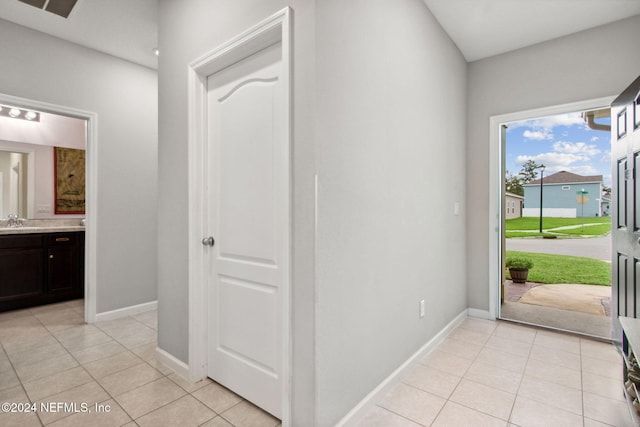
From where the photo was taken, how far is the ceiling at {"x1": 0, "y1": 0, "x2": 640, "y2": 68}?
8.00 feet

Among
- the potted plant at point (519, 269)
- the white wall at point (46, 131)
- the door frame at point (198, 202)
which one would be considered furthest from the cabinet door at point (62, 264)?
the potted plant at point (519, 269)

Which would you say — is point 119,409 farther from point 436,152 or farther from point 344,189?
point 436,152

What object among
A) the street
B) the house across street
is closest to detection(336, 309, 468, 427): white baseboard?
the house across street

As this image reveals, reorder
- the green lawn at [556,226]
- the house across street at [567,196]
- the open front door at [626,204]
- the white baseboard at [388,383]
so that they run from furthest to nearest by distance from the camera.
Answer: the green lawn at [556,226] < the house across street at [567,196] < the open front door at [626,204] < the white baseboard at [388,383]

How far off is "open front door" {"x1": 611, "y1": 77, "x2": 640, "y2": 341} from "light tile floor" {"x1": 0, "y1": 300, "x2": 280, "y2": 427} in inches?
88.5

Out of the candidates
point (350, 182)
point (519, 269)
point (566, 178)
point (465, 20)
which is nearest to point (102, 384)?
point (350, 182)

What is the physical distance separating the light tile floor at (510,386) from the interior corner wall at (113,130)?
294 cm

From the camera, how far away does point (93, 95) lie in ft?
10.5

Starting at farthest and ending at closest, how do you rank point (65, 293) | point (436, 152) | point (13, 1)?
point (65, 293) → point (436, 152) → point (13, 1)

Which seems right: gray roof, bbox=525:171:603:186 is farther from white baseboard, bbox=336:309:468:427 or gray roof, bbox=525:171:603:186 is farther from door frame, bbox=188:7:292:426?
door frame, bbox=188:7:292:426

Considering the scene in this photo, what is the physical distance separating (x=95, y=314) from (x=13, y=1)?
2782mm

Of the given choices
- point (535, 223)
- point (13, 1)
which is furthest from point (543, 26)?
point (13, 1)

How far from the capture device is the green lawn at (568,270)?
480 centimetres

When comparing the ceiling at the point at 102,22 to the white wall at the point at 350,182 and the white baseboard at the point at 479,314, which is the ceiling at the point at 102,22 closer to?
the white wall at the point at 350,182
